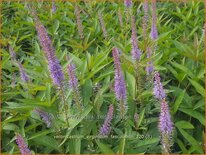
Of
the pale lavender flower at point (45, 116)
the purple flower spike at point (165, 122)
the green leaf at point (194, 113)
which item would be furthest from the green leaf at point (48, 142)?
the green leaf at point (194, 113)

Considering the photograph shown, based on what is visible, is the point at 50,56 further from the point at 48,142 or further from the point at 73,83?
the point at 48,142

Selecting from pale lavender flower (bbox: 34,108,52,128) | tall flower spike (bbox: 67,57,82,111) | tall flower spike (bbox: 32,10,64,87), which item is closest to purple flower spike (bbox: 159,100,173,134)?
tall flower spike (bbox: 67,57,82,111)

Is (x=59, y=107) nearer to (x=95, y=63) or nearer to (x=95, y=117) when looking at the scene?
(x=95, y=117)

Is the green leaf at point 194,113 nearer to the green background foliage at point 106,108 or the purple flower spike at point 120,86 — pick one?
the green background foliage at point 106,108

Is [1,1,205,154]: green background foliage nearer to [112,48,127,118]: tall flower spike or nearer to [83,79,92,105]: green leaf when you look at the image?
[83,79,92,105]: green leaf

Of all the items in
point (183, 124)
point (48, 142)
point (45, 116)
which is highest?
point (45, 116)

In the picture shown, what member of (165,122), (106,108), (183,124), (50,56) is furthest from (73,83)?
(183,124)

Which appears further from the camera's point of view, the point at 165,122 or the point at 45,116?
the point at 45,116

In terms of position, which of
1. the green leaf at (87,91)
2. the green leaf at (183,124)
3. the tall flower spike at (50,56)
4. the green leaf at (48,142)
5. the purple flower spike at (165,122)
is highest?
the tall flower spike at (50,56)

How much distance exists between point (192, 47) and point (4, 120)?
191 centimetres

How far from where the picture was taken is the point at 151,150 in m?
2.71

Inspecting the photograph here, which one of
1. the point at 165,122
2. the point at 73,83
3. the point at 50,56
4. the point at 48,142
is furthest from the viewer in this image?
the point at 48,142

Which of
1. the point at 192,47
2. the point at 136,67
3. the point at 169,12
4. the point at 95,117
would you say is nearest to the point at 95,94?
the point at 95,117

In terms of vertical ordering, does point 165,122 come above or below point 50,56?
below
